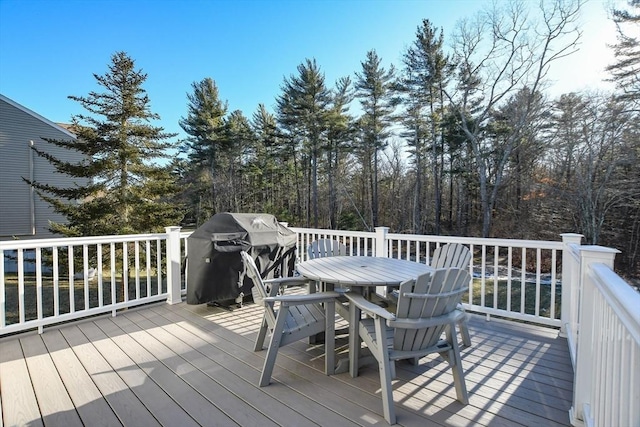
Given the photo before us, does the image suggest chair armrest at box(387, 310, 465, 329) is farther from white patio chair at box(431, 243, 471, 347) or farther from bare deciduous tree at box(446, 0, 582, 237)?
bare deciduous tree at box(446, 0, 582, 237)

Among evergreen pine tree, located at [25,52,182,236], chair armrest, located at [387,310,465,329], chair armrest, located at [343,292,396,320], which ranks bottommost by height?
chair armrest, located at [387,310,465,329]

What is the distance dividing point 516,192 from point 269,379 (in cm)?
1406

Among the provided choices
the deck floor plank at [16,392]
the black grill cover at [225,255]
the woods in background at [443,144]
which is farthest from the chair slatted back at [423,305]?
the woods in background at [443,144]

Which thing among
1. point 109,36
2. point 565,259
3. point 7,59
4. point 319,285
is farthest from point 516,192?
point 7,59

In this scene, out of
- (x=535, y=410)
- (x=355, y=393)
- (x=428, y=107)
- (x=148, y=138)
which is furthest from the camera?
(x=428, y=107)

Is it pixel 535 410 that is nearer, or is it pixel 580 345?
pixel 580 345

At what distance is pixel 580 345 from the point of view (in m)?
1.78

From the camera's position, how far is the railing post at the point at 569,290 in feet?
8.60

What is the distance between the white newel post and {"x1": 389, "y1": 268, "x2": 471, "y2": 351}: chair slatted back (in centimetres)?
62

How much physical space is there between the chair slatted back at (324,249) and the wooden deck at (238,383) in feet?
3.23

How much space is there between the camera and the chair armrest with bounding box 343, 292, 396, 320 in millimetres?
1903

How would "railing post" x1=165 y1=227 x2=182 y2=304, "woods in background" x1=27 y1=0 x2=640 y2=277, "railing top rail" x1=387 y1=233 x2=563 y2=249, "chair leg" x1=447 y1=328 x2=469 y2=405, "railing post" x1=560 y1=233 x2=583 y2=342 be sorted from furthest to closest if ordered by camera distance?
"woods in background" x1=27 y1=0 x2=640 y2=277
"railing post" x1=165 y1=227 x2=182 y2=304
"railing top rail" x1=387 y1=233 x2=563 y2=249
"railing post" x1=560 y1=233 x2=583 y2=342
"chair leg" x1=447 y1=328 x2=469 y2=405

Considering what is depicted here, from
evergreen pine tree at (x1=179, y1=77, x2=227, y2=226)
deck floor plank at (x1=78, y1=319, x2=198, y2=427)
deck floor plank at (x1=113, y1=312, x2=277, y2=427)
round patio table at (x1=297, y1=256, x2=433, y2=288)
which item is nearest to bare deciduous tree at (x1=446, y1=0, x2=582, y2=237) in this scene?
round patio table at (x1=297, y1=256, x2=433, y2=288)

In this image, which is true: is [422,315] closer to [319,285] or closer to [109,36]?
[319,285]
